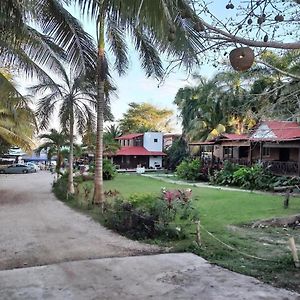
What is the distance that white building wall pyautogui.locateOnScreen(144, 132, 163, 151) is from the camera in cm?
5556

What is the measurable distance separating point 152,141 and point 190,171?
70.5 ft

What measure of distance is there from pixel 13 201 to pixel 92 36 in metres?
9.37

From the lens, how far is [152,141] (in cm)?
5566

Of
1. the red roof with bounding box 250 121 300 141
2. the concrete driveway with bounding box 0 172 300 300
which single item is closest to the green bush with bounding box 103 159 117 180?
the red roof with bounding box 250 121 300 141

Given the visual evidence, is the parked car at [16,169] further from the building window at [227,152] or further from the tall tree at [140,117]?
the building window at [227,152]

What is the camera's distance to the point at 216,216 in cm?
1463

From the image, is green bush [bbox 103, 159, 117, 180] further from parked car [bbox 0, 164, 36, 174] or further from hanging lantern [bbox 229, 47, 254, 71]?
hanging lantern [bbox 229, 47, 254, 71]

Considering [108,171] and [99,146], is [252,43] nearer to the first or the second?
[99,146]

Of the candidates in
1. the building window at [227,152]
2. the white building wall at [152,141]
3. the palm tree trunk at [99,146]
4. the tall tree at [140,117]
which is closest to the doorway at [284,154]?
the building window at [227,152]

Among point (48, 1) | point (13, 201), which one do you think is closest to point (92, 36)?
point (48, 1)

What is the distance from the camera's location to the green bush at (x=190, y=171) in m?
34.1

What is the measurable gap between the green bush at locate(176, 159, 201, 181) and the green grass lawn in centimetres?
1350

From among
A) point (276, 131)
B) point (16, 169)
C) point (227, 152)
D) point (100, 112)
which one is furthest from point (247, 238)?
point (16, 169)

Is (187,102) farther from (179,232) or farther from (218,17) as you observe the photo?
(218,17)
